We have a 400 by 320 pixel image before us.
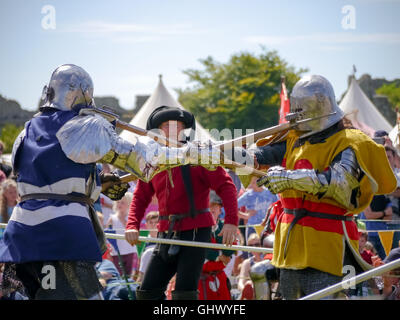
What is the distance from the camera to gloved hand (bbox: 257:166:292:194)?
4.50 metres

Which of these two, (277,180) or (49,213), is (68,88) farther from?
(277,180)

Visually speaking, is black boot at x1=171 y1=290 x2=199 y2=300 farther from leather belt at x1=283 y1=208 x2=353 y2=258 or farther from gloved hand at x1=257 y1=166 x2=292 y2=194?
gloved hand at x1=257 y1=166 x2=292 y2=194

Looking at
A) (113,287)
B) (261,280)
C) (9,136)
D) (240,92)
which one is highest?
(240,92)

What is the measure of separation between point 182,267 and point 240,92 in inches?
1226

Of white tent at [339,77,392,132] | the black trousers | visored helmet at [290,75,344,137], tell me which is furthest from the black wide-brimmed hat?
white tent at [339,77,392,132]

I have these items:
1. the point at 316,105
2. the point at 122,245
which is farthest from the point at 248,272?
the point at 316,105

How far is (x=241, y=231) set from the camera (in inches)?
361

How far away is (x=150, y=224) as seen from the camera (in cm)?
788

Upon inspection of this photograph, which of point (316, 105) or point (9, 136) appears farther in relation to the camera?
point (9, 136)

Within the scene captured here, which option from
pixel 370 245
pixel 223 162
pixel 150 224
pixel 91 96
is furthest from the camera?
pixel 150 224

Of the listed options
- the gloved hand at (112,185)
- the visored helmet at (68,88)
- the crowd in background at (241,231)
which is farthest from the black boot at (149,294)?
the visored helmet at (68,88)
